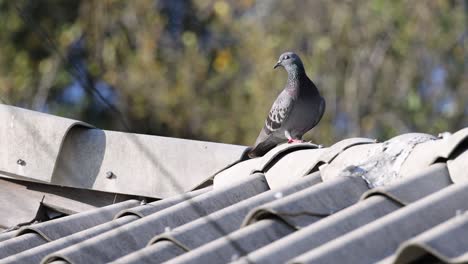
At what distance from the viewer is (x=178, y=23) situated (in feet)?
70.8

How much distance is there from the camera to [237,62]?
2070 centimetres

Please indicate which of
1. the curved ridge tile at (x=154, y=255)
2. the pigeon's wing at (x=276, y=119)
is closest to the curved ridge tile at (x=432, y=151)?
the curved ridge tile at (x=154, y=255)

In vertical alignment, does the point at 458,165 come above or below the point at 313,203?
above

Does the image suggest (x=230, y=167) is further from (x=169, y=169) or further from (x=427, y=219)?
(x=427, y=219)

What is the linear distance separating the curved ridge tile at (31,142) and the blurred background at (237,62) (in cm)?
1286

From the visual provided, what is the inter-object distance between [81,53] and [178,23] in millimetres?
1996

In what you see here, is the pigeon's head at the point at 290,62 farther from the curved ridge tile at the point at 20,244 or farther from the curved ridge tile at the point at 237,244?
the curved ridge tile at the point at 237,244

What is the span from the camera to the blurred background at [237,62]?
18984 mm

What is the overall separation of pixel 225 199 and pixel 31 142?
4.39 ft

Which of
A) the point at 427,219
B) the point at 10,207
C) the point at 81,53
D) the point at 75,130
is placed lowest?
the point at 427,219

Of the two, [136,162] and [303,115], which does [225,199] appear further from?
[303,115]

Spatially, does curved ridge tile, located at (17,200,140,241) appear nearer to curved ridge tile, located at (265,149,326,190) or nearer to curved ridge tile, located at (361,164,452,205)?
curved ridge tile, located at (265,149,326,190)

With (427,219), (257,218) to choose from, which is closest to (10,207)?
(257,218)

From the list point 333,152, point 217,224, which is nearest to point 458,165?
point 333,152
